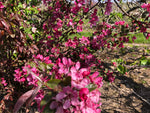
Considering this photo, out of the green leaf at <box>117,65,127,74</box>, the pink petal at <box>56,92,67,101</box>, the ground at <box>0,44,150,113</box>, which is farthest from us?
the green leaf at <box>117,65,127,74</box>

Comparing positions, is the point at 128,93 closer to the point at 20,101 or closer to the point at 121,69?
the point at 121,69

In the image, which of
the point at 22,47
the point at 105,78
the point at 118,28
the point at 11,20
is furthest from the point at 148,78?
the point at 11,20

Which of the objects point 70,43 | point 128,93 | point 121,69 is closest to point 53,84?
point 70,43

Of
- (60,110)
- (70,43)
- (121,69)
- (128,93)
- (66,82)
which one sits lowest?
(128,93)

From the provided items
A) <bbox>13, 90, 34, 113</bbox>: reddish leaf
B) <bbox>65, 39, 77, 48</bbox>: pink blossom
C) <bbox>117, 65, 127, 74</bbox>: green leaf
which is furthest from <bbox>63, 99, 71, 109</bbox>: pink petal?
<bbox>117, 65, 127, 74</bbox>: green leaf

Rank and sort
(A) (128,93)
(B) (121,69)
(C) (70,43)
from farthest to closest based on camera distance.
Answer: (B) (121,69) → (A) (128,93) → (C) (70,43)

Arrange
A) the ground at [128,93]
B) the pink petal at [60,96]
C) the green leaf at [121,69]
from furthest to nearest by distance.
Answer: the green leaf at [121,69] < the ground at [128,93] < the pink petal at [60,96]

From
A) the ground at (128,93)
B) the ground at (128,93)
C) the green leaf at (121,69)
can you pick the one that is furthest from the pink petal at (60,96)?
the green leaf at (121,69)

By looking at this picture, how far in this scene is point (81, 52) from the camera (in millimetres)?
2387

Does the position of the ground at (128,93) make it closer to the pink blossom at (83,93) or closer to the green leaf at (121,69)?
the green leaf at (121,69)

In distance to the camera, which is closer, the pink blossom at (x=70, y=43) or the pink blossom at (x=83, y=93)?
the pink blossom at (x=83, y=93)

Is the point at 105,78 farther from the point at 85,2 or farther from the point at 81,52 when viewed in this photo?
the point at 85,2

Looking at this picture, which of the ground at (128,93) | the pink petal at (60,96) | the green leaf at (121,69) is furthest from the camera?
the green leaf at (121,69)

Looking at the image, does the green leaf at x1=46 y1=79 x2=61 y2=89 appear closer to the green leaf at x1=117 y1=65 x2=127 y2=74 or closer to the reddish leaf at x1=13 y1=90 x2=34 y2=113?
the reddish leaf at x1=13 y1=90 x2=34 y2=113
